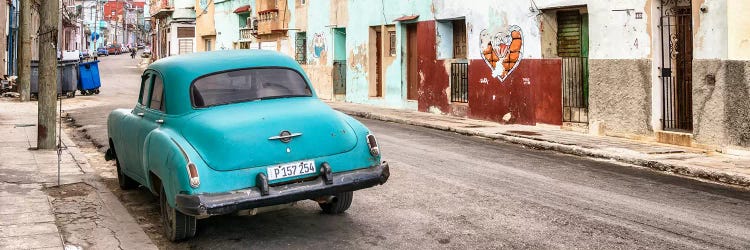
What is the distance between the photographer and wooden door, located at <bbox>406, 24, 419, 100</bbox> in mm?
21750

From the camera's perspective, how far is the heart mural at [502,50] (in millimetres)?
16406

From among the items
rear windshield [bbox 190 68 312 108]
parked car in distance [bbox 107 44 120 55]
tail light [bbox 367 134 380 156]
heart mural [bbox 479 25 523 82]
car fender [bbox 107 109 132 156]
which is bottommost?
tail light [bbox 367 134 380 156]

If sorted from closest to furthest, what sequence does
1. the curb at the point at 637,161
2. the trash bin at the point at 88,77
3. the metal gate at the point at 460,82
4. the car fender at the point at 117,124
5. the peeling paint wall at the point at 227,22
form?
the car fender at the point at 117,124, the curb at the point at 637,161, the metal gate at the point at 460,82, the trash bin at the point at 88,77, the peeling paint wall at the point at 227,22

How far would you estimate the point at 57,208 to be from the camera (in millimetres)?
7090

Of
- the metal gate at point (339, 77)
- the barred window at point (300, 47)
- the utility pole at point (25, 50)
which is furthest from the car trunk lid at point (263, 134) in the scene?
the barred window at point (300, 47)

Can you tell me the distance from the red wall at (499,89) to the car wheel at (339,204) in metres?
9.51

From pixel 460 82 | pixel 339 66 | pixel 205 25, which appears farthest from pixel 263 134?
pixel 205 25

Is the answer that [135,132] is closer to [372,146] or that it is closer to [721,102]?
[372,146]

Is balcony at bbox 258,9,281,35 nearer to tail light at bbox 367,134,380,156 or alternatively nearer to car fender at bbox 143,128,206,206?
car fender at bbox 143,128,206,206

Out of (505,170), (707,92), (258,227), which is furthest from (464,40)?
(258,227)

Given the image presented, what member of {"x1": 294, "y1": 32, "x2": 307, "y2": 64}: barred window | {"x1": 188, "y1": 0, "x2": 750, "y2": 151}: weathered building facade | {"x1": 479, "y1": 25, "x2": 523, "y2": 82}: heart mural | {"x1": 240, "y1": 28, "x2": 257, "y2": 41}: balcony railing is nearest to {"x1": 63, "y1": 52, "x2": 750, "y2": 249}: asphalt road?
{"x1": 188, "y1": 0, "x2": 750, "y2": 151}: weathered building facade

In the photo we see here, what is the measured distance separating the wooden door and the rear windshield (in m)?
15.3

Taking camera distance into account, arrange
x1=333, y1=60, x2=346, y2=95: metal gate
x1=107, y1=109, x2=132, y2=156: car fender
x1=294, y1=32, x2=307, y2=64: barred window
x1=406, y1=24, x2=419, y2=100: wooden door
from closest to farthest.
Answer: x1=107, y1=109, x2=132, y2=156: car fender, x1=406, y1=24, x2=419, y2=100: wooden door, x1=333, y1=60, x2=346, y2=95: metal gate, x1=294, y1=32, x2=307, y2=64: barred window

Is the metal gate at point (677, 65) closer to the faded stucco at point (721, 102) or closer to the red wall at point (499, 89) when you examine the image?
the faded stucco at point (721, 102)
